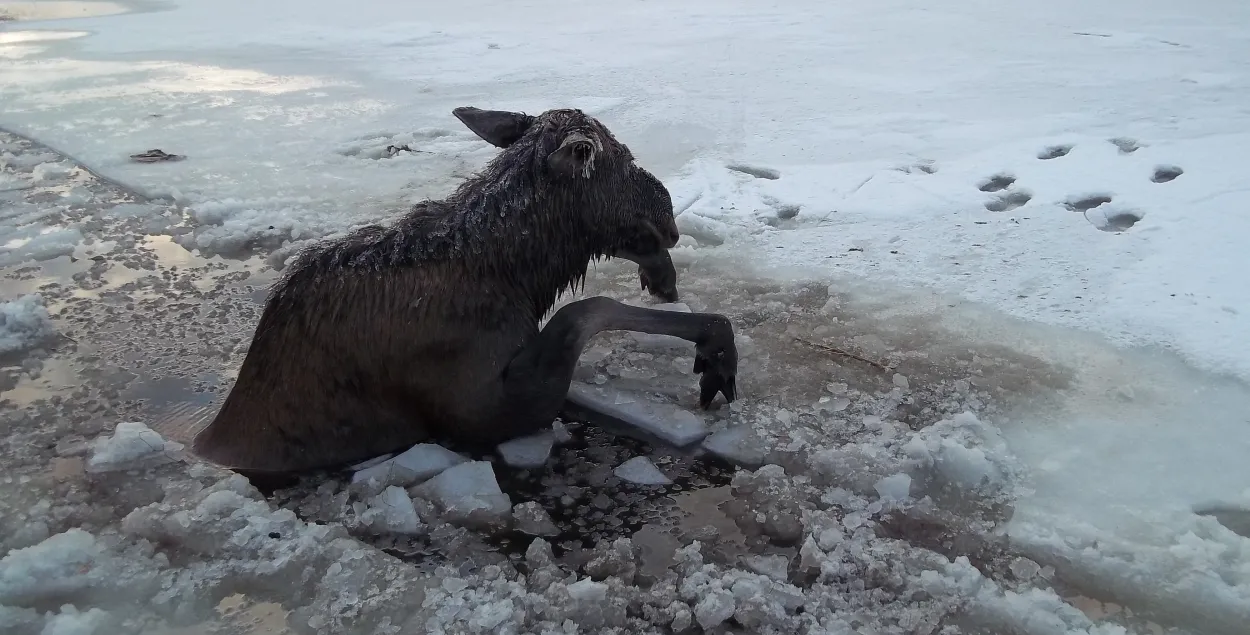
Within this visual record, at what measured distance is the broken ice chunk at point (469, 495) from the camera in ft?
9.99

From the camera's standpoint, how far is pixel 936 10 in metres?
12.4

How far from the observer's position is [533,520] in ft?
9.93

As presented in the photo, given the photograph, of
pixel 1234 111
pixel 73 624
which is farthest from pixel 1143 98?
pixel 73 624

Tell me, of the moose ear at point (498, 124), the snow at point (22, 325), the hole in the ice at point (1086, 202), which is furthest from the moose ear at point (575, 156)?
the hole in the ice at point (1086, 202)

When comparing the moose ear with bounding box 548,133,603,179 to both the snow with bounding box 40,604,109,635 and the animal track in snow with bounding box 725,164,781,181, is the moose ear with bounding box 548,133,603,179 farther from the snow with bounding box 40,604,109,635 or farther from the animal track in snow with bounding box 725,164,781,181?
the animal track in snow with bounding box 725,164,781,181

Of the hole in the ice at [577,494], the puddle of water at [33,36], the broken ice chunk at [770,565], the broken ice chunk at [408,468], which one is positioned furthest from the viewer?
the puddle of water at [33,36]

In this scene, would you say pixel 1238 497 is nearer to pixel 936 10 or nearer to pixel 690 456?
pixel 690 456

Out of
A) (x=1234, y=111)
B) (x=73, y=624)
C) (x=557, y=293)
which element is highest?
(x=1234, y=111)

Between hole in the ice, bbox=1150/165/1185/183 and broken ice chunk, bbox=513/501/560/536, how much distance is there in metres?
4.86

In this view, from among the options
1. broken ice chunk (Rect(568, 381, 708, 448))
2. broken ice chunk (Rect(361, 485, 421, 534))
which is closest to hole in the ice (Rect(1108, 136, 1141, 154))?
broken ice chunk (Rect(568, 381, 708, 448))

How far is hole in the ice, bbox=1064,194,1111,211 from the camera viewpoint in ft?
18.2

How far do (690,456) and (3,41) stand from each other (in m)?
15.1

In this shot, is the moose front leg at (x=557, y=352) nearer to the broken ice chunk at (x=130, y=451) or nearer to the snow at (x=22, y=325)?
the broken ice chunk at (x=130, y=451)

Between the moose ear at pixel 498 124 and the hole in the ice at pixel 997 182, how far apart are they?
3507 millimetres
